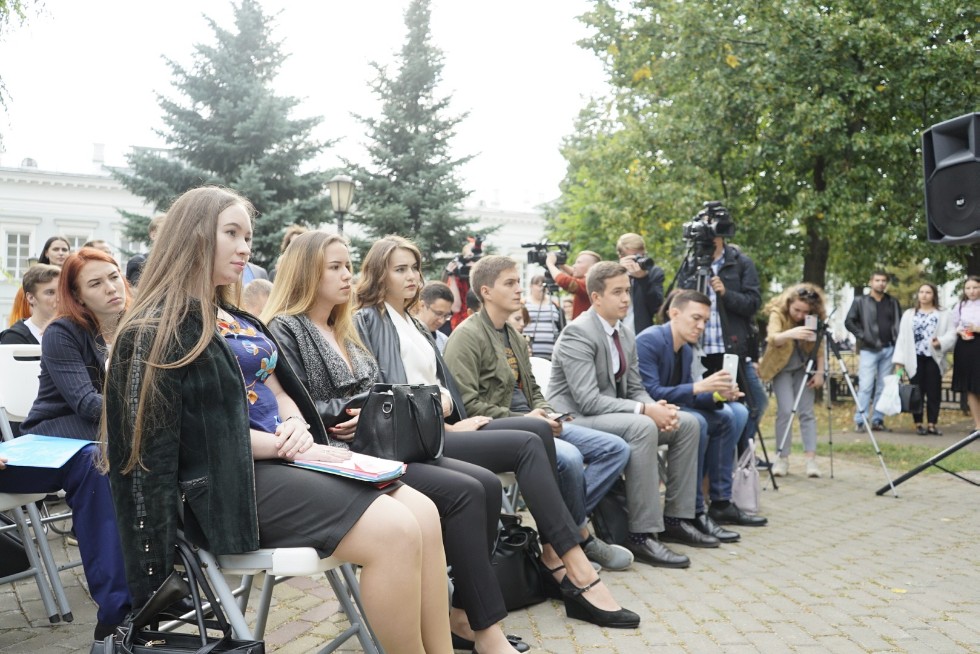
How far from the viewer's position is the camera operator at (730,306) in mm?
7073

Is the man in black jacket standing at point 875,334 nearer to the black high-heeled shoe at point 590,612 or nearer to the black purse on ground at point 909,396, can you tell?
the black purse on ground at point 909,396

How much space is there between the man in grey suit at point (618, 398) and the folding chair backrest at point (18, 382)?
3.03 metres

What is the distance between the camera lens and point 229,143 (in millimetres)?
19625

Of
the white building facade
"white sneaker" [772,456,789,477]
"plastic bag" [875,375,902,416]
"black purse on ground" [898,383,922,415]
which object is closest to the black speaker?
"white sneaker" [772,456,789,477]

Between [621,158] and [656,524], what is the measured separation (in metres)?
15.3

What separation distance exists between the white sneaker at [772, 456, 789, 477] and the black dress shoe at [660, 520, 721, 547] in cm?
314

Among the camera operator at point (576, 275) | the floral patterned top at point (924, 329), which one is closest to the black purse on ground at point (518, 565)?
the camera operator at point (576, 275)

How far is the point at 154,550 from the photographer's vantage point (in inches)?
92.0

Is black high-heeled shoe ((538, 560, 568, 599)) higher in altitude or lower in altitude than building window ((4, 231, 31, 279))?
lower

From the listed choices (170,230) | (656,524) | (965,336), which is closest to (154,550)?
(170,230)

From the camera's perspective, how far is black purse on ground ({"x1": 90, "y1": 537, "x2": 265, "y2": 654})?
2154 mm

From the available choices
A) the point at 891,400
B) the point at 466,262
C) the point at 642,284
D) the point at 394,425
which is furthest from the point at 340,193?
the point at 394,425

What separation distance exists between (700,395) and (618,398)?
77cm

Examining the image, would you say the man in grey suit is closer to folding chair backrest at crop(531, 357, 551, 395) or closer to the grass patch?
folding chair backrest at crop(531, 357, 551, 395)
